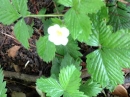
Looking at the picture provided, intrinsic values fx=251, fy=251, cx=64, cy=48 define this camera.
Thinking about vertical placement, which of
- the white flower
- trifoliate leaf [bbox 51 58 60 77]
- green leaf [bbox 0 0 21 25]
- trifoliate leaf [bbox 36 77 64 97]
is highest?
green leaf [bbox 0 0 21 25]

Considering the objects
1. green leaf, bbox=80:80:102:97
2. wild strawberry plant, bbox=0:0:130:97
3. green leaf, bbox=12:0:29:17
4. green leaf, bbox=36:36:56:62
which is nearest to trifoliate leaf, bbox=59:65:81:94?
wild strawberry plant, bbox=0:0:130:97

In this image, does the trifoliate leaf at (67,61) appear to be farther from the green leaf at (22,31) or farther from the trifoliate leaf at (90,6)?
the trifoliate leaf at (90,6)

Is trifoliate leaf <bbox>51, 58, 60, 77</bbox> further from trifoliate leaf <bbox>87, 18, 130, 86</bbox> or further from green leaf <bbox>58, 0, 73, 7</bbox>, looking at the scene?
green leaf <bbox>58, 0, 73, 7</bbox>

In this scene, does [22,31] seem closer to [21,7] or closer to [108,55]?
[21,7]

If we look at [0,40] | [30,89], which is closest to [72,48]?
[30,89]

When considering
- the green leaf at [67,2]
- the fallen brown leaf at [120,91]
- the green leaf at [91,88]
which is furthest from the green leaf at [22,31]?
the fallen brown leaf at [120,91]

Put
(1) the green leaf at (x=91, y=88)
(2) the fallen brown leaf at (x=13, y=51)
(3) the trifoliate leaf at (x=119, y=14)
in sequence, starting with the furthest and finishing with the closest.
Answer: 1. (2) the fallen brown leaf at (x=13, y=51)
2. (3) the trifoliate leaf at (x=119, y=14)
3. (1) the green leaf at (x=91, y=88)

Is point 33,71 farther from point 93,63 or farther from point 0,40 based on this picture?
point 93,63
